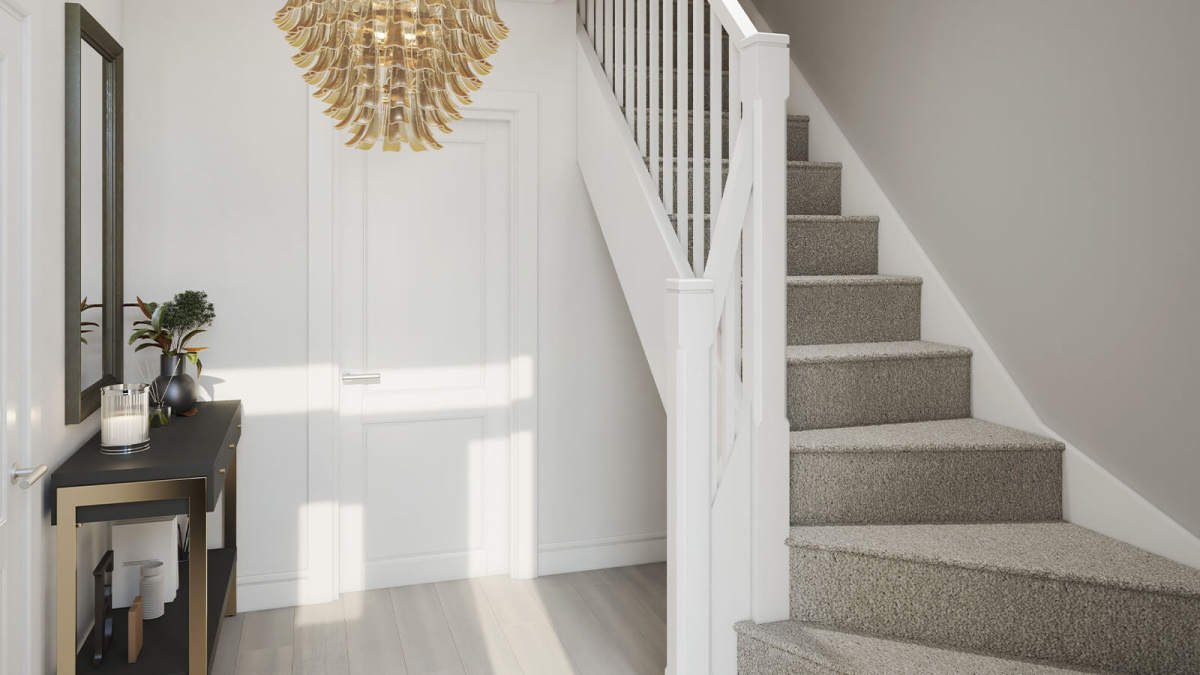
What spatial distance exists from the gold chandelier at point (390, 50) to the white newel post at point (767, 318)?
0.64 m

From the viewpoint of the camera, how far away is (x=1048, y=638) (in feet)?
5.96

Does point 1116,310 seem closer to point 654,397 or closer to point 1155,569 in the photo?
point 1155,569

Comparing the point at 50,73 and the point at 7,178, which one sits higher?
the point at 50,73

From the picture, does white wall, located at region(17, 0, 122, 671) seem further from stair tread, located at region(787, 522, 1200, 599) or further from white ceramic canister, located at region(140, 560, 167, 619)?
stair tread, located at region(787, 522, 1200, 599)

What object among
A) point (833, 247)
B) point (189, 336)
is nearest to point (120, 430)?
point (189, 336)

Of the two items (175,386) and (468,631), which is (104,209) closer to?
(175,386)

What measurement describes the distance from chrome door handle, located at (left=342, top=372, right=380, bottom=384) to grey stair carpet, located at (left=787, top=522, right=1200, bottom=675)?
1939 millimetres

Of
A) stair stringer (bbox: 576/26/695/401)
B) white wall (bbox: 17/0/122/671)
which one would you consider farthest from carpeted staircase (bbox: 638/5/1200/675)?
white wall (bbox: 17/0/122/671)

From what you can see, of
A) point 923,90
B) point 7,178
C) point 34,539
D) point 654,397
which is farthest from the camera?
point 654,397

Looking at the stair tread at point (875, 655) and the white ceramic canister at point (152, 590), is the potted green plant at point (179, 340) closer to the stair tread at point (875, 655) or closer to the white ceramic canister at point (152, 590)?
the white ceramic canister at point (152, 590)

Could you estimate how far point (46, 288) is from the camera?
2068 millimetres

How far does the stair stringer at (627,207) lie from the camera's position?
239 centimetres

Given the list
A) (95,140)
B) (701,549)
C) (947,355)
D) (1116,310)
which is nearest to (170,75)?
(95,140)

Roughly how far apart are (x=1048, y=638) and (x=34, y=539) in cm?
243
